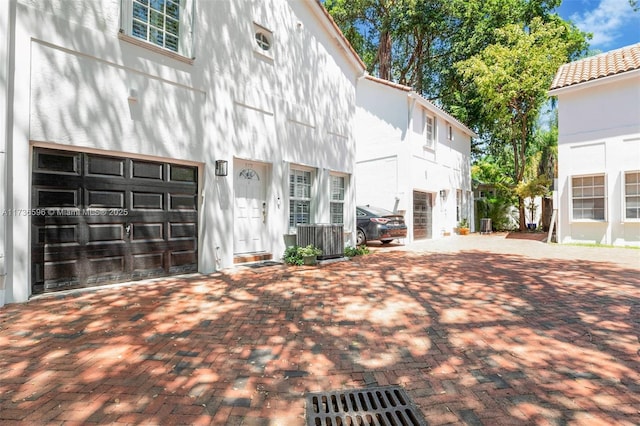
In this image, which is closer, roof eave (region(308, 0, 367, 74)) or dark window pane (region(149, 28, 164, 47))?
dark window pane (region(149, 28, 164, 47))

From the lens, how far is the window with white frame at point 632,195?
36.8 feet

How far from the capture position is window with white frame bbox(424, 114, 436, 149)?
15.5 m

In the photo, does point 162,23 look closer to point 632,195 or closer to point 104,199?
point 104,199

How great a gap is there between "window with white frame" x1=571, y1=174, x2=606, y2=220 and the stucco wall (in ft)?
0.63

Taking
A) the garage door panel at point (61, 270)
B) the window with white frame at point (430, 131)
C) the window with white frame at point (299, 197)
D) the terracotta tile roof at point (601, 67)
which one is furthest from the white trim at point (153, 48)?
the terracotta tile roof at point (601, 67)

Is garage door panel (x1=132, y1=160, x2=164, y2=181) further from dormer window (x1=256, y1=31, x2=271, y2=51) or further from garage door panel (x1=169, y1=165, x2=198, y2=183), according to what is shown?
dormer window (x1=256, y1=31, x2=271, y2=51)

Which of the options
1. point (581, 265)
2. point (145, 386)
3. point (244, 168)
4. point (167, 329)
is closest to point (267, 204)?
point (244, 168)

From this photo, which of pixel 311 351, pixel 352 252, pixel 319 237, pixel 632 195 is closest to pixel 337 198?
pixel 352 252

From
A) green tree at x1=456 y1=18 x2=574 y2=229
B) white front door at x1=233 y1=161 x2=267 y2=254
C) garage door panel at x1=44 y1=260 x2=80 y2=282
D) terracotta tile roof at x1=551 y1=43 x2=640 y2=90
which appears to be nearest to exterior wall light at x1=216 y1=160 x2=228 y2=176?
white front door at x1=233 y1=161 x2=267 y2=254

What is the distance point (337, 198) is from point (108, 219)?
642 cm

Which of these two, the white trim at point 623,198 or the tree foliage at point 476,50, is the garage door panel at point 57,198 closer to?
the white trim at point 623,198

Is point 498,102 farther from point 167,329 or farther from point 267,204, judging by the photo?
point 167,329

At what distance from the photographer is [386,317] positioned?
412cm

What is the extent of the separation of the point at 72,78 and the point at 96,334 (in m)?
3.82
